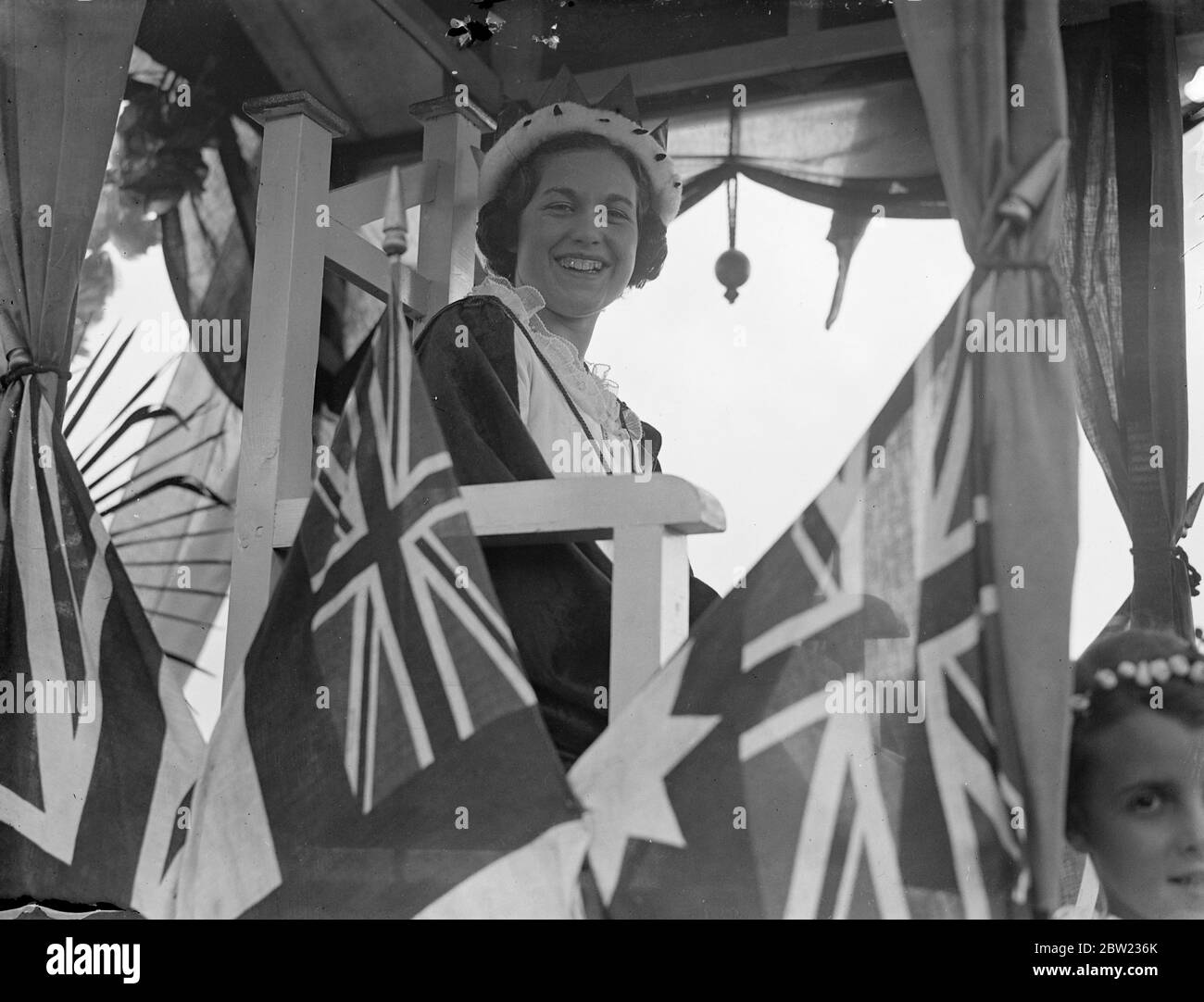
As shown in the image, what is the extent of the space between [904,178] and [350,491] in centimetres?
114

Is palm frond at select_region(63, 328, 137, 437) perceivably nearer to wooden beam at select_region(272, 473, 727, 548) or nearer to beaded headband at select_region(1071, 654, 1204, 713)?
wooden beam at select_region(272, 473, 727, 548)

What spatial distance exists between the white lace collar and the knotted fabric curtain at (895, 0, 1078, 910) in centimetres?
65

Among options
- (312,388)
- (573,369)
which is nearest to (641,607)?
(573,369)

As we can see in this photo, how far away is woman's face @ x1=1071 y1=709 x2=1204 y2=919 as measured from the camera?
2.30 metres

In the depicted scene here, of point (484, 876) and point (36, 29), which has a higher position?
point (36, 29)

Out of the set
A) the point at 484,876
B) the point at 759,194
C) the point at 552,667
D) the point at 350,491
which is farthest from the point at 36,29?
the point at 484,876

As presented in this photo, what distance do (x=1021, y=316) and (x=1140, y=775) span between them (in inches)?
31.2

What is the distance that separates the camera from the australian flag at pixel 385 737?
7.60ft

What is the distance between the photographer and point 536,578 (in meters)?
2.46

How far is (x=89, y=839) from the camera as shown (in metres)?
2.55

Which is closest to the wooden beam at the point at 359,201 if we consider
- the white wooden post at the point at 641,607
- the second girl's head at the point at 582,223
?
the second girl's head at the point at 582,223

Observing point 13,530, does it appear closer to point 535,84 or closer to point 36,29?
point 36,29

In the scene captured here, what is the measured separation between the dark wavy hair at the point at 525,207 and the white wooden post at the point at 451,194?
0.06 m

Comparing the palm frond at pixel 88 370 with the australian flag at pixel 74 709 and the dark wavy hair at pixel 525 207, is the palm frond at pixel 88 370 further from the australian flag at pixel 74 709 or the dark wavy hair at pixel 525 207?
the dark wavy hair at pixel 525 207
